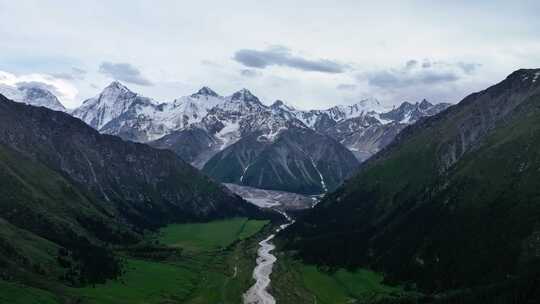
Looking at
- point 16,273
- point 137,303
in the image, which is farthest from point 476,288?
point 16,273

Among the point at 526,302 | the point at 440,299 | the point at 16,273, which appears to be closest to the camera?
the point at 526,302

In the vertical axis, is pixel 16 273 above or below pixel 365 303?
above

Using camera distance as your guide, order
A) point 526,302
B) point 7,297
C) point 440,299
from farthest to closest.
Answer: point 440,299
point 7,297
point 526,302

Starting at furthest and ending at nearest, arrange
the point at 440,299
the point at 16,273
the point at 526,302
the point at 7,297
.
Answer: the point at 16,273, the point at 440,299, the point at 7,297, the point at 526,302

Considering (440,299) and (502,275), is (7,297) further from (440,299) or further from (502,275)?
(502,275)

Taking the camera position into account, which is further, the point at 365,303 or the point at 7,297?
the point at 365,303

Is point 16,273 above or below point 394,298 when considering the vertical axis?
above

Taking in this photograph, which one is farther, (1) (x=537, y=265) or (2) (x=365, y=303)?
(2) (x=365, y=303)

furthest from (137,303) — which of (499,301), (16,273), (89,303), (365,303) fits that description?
(499,301)

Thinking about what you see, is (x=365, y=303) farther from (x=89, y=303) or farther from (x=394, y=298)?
(x=89, y=303)
